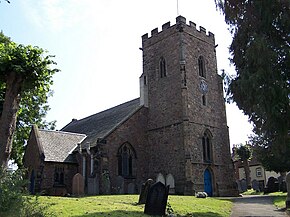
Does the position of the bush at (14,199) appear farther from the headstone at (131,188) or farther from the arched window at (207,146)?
the arched window at (207,146)

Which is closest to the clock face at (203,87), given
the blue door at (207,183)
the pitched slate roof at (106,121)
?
the pitched slate roof at (106,121)

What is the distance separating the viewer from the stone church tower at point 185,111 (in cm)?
2812

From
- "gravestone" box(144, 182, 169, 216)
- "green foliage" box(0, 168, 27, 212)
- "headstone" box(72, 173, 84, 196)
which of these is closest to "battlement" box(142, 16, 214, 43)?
"headstone" box(72, 173, 84, 196)

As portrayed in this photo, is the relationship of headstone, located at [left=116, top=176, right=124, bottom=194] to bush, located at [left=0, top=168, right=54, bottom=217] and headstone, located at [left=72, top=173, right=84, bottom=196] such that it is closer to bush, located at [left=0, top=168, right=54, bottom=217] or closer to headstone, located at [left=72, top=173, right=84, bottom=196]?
headstone, located at [left=72, top=173, right=84, bottom=196]

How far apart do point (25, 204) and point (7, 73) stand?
335 inches

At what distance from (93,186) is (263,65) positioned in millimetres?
16258

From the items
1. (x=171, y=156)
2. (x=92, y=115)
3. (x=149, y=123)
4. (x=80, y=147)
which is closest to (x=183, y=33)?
(x=149, y=123)

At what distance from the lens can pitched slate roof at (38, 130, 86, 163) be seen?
94.2 feet

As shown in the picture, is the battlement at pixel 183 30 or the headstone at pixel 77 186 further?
the battlement at pixel 183 30

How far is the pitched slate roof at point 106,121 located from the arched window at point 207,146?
21.9 ft

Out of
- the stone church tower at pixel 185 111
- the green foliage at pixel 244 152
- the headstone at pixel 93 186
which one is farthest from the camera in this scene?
the green foliage at pixel 244 152

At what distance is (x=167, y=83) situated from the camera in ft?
102

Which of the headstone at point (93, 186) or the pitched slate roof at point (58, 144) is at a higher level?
the pitched slate roof at point (58, 144)

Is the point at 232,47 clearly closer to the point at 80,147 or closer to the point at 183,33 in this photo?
the point at 183,33
